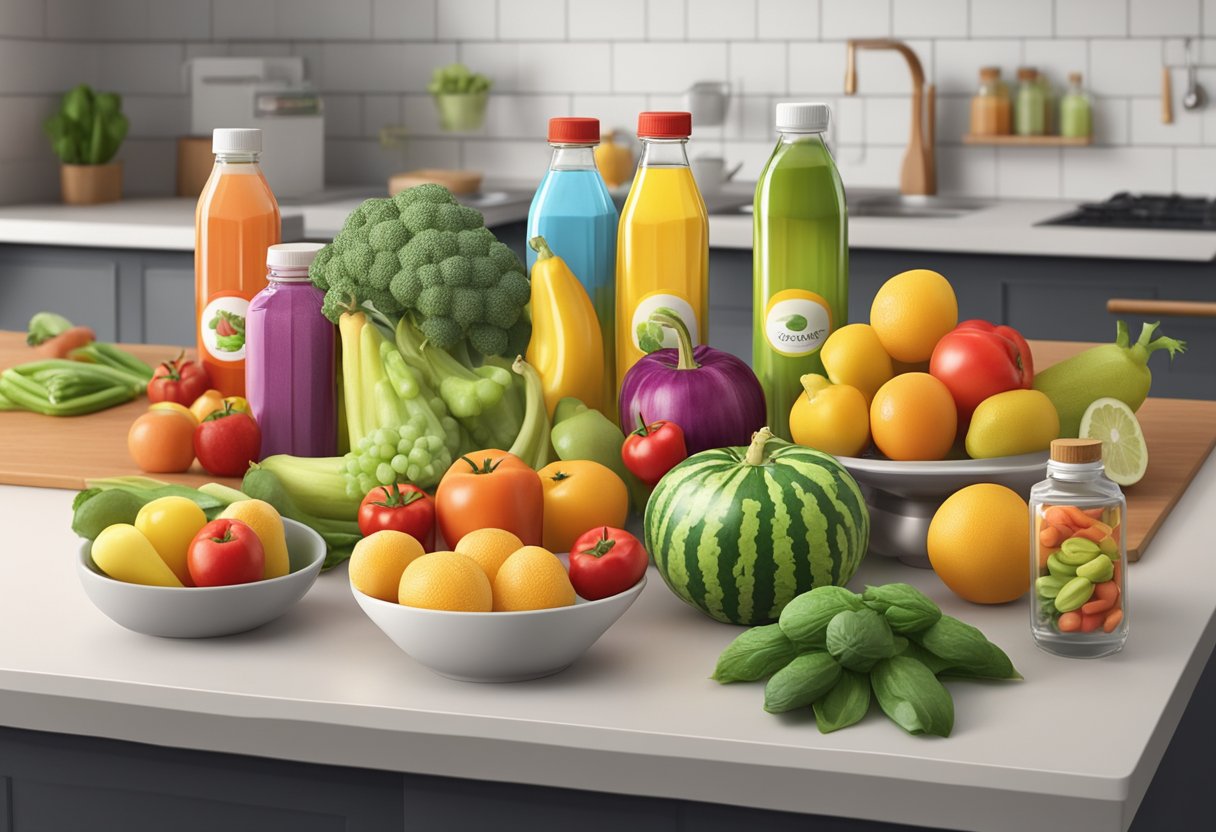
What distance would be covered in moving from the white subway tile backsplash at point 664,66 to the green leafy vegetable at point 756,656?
3.38 metres

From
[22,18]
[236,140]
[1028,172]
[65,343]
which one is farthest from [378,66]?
[236,140]

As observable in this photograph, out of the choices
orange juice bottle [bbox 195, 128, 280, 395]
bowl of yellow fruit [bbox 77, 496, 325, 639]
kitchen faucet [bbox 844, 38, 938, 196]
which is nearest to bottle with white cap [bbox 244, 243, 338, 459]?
orange juice bottle [bbox 195, 128, 280, 395]

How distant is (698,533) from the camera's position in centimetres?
110

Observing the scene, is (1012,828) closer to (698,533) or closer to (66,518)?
(698,533)

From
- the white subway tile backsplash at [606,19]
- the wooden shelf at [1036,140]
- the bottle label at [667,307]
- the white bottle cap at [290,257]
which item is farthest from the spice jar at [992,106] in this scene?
the white bottle cap at [290,257]

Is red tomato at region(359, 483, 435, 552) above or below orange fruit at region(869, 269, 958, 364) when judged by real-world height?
below

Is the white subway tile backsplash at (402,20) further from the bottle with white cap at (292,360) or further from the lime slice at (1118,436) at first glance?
the lime slice at (1118,436)

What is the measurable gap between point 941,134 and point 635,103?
838 mm

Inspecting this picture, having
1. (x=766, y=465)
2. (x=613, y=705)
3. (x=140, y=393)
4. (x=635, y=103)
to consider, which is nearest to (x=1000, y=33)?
(x=635, y=103)

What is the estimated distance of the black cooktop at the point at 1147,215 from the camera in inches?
128

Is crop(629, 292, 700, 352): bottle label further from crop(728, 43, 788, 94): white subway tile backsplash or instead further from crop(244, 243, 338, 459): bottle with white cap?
crop(728, 43, 788, 94): white subway tile backsplash

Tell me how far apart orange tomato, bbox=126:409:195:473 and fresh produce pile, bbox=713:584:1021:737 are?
0.73 meters

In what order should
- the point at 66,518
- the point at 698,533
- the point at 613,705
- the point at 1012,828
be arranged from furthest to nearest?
1. the point at 66,518
2. the point at 698,533
3. the point at 613,705
4. the point at 1012,828

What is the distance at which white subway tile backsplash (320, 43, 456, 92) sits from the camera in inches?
176
